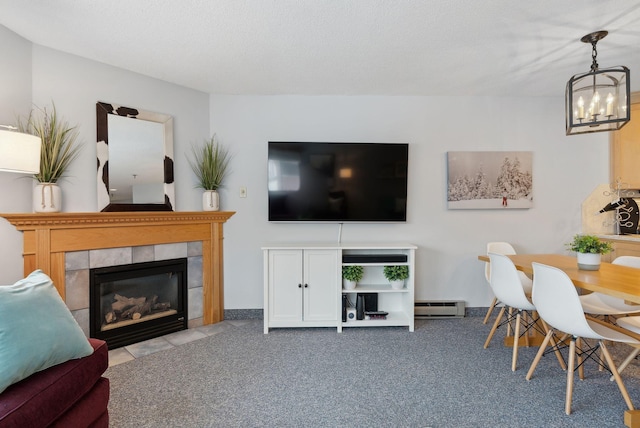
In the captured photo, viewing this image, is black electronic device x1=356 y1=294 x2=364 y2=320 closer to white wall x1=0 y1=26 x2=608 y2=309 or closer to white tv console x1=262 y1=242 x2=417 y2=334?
white tv console x1=262 y1=242 x2=417 y2=334

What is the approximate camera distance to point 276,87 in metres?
3.22

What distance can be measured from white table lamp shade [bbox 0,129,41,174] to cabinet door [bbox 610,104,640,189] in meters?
5.32

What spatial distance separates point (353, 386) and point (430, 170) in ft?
7.75

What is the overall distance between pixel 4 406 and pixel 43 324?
322 mm

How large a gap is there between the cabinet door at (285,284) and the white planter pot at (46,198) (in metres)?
1.72

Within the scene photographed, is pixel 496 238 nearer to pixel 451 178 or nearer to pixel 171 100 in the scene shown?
pixel 451 178

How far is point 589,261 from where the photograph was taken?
89.5 inches

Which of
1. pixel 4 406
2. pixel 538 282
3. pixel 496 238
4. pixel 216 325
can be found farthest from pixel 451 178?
pixel 4 406

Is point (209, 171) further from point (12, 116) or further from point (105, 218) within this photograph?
point (12, 116)

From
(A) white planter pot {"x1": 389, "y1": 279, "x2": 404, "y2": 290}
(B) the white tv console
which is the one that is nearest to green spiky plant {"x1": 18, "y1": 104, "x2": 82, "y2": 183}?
(B) the white tv console

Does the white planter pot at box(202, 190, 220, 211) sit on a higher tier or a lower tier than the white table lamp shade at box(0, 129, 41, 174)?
lower

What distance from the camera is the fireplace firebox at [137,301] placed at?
2.67m

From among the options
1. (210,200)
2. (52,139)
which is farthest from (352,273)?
(52,139)

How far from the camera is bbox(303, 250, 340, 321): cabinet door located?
3078mm
